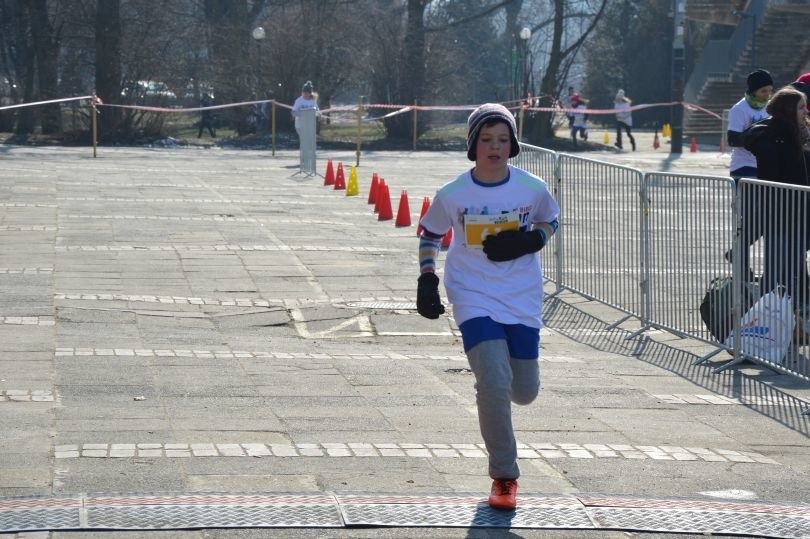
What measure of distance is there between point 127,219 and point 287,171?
30.9ft

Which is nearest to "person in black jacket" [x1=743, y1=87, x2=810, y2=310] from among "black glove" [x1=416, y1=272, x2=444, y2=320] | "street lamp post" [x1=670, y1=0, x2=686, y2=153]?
"black glove" [x1=416, y1=272, x2=444, y2=320]

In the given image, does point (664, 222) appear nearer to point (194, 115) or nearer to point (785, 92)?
point (785, 92)

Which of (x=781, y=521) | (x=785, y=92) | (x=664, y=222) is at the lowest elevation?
(x=781, y=521)

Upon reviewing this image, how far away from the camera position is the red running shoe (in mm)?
5465

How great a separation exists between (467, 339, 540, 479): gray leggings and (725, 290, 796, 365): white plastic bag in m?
3.74

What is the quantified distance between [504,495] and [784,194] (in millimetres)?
3971

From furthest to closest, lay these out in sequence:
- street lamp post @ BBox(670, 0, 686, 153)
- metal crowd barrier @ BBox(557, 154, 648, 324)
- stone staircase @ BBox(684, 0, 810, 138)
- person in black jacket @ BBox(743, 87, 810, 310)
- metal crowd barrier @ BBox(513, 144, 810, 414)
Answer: stone staircase @ BBox(684, 0, 810, 138) < street lamp post @ BBox(670, 0, 686, 153) < metal crowd barrier @ BBox(557, 154, 648, 324) < metal crowd barrier @ BBox(513, 144, 810, 414) < person in black jacket @ BBox(743, 87, 810, 310)

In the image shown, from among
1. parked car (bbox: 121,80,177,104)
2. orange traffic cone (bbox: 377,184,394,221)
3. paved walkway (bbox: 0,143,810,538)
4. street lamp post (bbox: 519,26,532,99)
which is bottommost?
paved walkway (bbox: 0,143,810,538)

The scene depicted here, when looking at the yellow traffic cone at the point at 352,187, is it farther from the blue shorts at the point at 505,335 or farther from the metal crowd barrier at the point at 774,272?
the blue shorts at the point at 505,335

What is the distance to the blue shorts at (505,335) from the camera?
18.2 feet

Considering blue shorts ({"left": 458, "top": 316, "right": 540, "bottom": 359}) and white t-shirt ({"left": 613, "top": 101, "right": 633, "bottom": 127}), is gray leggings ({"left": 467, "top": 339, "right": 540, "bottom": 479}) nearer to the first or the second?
blue shorts ({"left": 458, "top": 316, "right": 540, "bottom": 359})

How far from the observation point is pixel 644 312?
34.5ft

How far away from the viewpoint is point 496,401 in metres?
5.45

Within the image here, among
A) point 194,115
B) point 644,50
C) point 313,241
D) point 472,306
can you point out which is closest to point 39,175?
point 313,241
